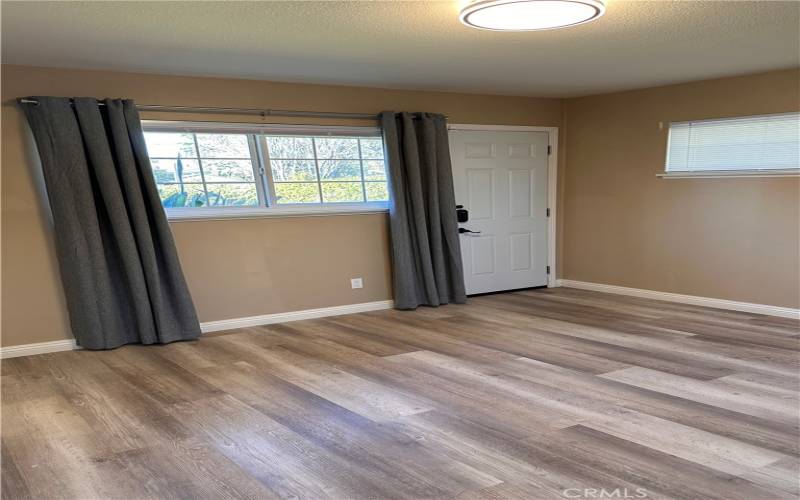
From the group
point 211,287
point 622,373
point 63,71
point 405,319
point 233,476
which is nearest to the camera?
point 233,476

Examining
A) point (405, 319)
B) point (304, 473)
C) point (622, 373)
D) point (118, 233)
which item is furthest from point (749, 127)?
point (118, 233)

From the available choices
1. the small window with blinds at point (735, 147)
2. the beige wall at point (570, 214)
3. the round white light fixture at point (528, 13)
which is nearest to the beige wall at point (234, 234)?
the beige wall at point (570, 214)

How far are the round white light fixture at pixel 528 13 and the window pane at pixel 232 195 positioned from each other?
110 inches

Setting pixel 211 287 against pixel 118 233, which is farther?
pixel 211 287

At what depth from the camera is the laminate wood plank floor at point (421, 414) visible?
241 cm

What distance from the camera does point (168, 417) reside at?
3158 millimetres

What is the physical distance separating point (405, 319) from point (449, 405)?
7.19 ft

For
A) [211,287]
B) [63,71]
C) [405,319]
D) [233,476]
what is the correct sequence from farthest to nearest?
[405,319], [211,287], [63,71], [233,476]

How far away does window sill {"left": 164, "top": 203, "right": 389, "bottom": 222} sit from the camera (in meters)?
4.91

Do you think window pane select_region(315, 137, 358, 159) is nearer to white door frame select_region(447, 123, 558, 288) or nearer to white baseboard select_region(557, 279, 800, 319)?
white door frame select_region(447, 123, 558, 288)

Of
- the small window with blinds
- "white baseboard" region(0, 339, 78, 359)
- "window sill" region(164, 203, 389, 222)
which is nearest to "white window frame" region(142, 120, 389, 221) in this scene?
"window sill" region(164, 203, 389, 222)

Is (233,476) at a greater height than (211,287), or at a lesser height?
lesser

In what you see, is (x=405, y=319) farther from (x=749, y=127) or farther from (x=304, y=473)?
(x=749, y=127)

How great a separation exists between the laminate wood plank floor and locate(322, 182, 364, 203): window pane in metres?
1.36
